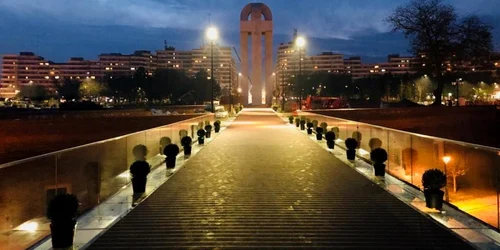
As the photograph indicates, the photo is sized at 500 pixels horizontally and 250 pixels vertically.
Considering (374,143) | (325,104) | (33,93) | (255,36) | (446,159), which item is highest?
(255,36)

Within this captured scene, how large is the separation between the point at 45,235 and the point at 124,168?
4.92m

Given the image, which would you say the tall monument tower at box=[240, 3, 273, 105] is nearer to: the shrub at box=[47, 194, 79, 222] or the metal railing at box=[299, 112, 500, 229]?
the metal railing at box=[299, 112, 500, 229]

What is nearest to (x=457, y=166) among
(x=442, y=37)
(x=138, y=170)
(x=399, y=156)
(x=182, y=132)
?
(x=399, y=156)

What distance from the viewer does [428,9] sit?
5284 cm

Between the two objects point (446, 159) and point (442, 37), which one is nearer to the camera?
point (446, 159)

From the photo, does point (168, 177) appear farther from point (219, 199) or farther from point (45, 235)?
point (45, 235)

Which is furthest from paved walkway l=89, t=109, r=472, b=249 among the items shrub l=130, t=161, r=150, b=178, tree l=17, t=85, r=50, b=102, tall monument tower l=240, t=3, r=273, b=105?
tree l=17, t=85, r=50, b=102

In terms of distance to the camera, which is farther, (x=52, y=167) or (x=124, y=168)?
(x=124, y=168)

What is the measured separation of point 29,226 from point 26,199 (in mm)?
593

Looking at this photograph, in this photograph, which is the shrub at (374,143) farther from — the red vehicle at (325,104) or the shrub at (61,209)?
the red vehicle at (325,104)

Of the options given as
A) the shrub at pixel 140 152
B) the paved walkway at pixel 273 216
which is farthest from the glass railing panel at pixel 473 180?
the shrub at pixel 140 152

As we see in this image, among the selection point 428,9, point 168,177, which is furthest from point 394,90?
point 168,177

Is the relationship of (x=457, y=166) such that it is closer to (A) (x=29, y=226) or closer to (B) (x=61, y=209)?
(B) (x=61, y=209)

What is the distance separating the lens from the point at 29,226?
8.40 metres
